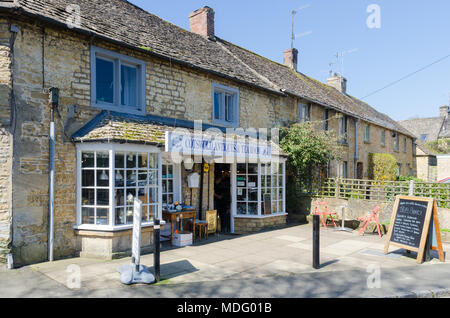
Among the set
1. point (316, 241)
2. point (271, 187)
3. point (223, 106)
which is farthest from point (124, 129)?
point (271, 187)

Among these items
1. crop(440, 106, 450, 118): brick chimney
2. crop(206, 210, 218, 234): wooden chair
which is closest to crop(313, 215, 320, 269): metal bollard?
crop(206, 210, 218, 234): wooden chair

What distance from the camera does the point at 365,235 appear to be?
11.0 metres

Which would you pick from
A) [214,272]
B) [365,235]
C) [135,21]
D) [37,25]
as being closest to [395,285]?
[214,272]

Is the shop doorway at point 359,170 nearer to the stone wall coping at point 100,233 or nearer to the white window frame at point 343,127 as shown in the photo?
the white window frame at point 343,127

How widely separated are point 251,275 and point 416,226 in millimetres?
4172

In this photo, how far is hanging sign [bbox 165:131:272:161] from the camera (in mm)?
8086

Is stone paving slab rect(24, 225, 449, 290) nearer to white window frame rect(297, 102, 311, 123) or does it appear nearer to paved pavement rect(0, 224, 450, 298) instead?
paved pavement rect(0, 224, 450, 298)

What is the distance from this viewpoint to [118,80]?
8.79 meters

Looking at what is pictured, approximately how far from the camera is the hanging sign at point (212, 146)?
8.09 metres

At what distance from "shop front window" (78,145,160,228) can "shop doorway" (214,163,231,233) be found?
4079mm

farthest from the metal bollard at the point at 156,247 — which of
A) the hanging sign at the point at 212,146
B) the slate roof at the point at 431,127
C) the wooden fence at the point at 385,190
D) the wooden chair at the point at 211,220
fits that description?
the slate roof at the point at 431,127

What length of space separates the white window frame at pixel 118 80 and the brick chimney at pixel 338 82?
821 inches

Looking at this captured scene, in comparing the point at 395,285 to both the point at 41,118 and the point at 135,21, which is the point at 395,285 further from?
the point at 135,21
